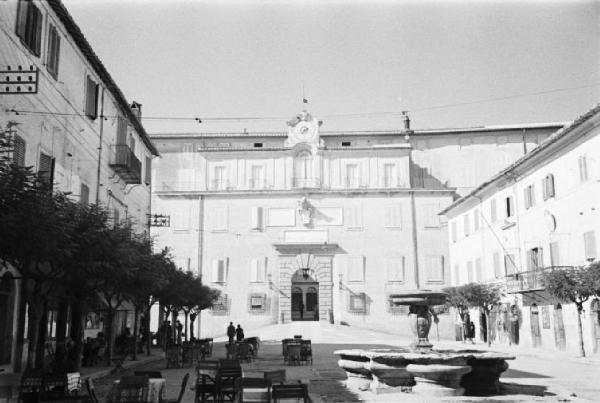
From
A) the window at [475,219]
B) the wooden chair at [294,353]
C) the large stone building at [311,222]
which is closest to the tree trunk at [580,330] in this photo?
the wooden chair at [294,353]

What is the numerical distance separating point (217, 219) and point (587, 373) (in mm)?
33877

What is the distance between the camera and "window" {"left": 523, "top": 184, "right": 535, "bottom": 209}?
32.1m

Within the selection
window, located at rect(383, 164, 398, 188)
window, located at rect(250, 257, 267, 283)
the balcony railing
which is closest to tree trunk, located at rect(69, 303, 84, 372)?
the balcony railing

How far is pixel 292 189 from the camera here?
49.0m

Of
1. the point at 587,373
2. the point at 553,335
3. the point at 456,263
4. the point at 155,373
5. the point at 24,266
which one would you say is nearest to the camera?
the point at 155,373

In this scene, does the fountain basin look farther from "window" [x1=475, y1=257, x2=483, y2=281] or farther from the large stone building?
the large stone building

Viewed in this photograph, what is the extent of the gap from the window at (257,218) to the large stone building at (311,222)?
8 centimetres

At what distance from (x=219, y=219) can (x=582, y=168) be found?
2898cm

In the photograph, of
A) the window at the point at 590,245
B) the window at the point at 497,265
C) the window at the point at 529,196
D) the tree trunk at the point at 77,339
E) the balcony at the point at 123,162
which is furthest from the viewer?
the window at the point at 497,265

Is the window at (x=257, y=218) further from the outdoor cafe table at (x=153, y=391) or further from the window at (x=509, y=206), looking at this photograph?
the outdoor cafe table at (x=153, y=391)

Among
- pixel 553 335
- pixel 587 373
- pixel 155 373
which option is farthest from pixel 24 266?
pixel 553 335

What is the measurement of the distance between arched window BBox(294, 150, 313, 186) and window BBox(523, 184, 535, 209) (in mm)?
20638

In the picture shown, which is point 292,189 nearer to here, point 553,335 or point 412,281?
point 412,281

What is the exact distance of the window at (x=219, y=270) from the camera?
47406 mm
